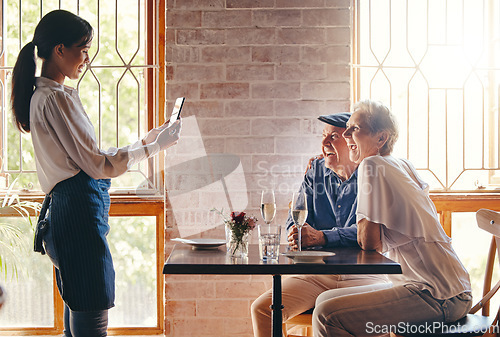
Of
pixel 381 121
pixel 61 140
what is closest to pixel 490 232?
pixel 381 121

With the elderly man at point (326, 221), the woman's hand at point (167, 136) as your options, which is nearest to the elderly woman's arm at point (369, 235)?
the elderly man at point (326, 221)

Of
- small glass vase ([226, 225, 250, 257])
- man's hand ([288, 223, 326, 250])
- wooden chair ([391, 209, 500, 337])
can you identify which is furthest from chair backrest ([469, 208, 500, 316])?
small glass vase ([226, 225, 250, 257])

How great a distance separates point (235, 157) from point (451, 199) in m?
1.23

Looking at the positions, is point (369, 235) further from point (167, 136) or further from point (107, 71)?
point (107, 71)

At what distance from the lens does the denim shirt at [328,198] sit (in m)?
2.28

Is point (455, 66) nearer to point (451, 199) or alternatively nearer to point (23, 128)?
point (451, 199)

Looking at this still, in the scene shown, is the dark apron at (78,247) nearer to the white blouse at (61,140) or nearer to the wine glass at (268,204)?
the white blouse at (61,140)

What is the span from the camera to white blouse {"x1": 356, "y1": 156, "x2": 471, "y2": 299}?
1.75 meters

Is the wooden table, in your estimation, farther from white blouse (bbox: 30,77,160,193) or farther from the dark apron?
white blouse (bbox: 30,77,160,193)

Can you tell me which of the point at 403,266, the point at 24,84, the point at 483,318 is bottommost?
the point at 483,318

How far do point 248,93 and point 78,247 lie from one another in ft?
4.28

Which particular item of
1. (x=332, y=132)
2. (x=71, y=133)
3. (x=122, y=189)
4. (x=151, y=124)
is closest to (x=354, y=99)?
(x=332, y=132)

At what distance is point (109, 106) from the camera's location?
291 cm

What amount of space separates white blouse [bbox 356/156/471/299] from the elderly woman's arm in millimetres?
29
